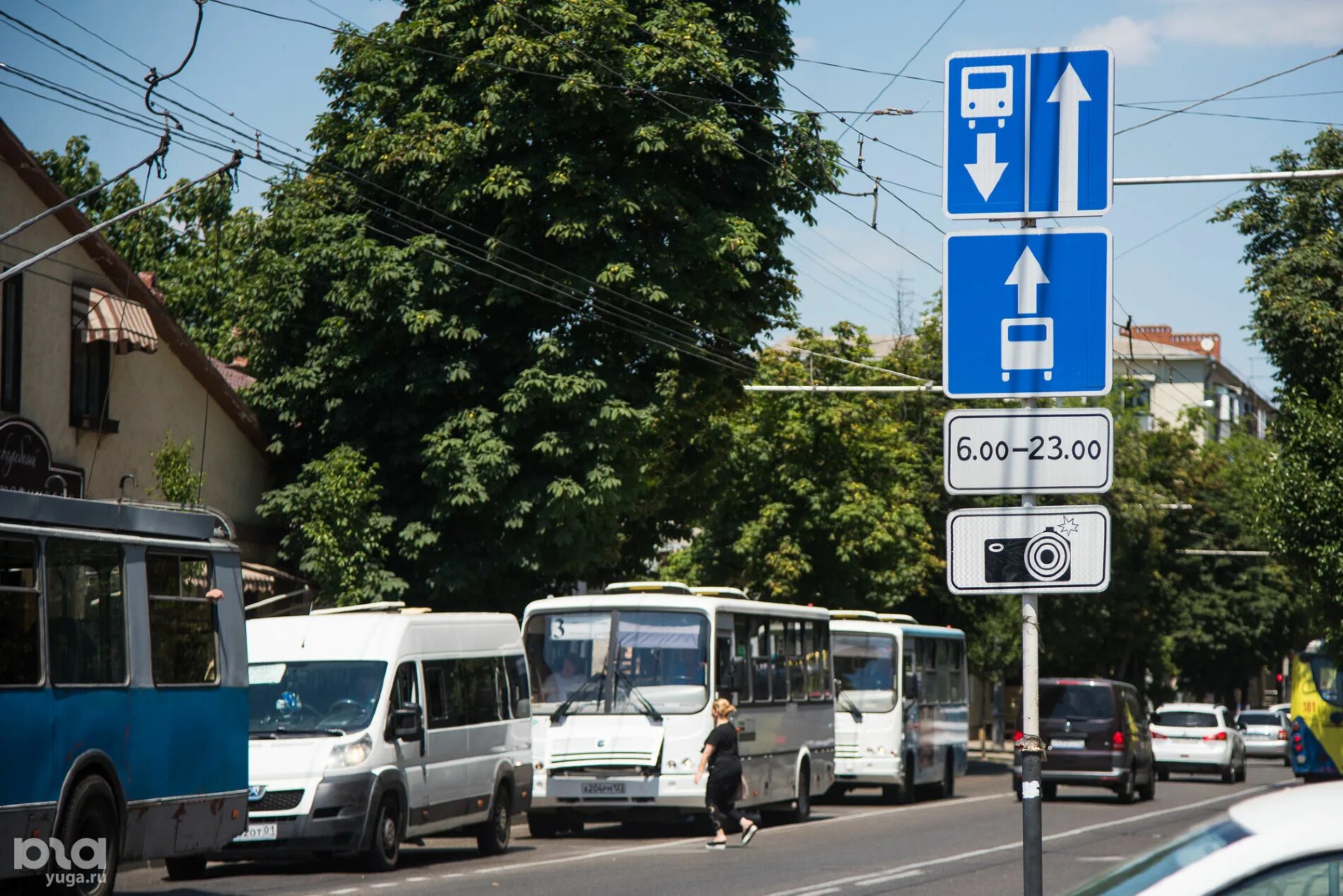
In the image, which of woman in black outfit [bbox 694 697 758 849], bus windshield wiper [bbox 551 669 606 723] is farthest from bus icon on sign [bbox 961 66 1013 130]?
bus windshield wiper [bbox 551 669 606 723]

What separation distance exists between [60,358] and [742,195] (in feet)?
35.5

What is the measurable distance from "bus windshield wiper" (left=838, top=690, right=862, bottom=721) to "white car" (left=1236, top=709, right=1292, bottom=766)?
31.3 meters

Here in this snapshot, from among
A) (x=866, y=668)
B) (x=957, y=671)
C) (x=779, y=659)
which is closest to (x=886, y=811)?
(x=866, y=668)

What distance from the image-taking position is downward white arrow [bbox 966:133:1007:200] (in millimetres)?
6418

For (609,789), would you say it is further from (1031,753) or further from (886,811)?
(1031,753)

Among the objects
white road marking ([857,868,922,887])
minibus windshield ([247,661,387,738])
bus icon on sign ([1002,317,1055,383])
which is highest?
bus icon on sign ([1002,317,1055,383])

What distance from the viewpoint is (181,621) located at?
1357 cm

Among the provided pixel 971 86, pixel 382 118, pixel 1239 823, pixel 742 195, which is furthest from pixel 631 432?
pixel 1239 823

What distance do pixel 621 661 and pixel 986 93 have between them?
55.6 feet

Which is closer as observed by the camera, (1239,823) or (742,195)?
(1239,823)

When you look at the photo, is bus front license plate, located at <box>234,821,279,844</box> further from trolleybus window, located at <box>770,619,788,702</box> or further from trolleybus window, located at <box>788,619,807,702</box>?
trolleybus window, located at <box>788,619,807,702</box>

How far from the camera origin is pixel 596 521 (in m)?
27.2

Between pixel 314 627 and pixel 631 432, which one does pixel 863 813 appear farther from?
pixel 314 627

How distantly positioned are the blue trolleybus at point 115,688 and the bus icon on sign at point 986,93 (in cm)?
748
